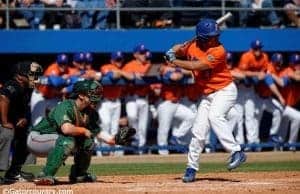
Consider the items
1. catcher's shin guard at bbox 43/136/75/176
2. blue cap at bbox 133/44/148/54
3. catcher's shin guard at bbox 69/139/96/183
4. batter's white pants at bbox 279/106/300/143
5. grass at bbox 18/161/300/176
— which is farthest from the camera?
batter's white pants at bbox 279/106/300/143

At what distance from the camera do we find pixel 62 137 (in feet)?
33.2

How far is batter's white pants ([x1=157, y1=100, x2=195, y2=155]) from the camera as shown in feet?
57.0

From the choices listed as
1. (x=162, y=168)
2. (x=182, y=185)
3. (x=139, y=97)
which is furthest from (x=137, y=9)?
(x=182, y=185)

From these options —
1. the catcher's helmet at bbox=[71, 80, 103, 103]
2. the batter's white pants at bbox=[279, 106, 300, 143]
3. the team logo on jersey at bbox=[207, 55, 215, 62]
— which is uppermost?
the team logo on jersey at bbox=[207, 55, 215, 62]

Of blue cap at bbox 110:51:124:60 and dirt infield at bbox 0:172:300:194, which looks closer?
dirt infield at bbox 0:172:300:194

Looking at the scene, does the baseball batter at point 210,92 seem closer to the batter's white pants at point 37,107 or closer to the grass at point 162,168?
the grass at point 162,168

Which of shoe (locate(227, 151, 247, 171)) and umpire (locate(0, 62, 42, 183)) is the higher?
umpire (locate(0, 62, 42, 183))

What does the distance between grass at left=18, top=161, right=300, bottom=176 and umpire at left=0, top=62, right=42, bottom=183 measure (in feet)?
5.94

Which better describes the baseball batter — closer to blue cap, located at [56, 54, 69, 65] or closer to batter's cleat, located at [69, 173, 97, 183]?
batter's cleat, located at [69, 173, 97, 183]

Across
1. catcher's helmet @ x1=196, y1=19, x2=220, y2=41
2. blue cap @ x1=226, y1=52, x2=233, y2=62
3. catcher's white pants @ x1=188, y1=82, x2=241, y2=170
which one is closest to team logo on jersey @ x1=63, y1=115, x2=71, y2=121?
catcher's white pants @ x1=188, y1=82, x2=241, y2=170

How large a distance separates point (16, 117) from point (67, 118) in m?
1.17

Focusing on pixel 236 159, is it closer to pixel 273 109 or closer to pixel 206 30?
pixel 206 30

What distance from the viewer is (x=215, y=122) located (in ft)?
35.4

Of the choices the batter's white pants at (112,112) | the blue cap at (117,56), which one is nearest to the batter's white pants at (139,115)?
the batter's white pants at (112,112)
